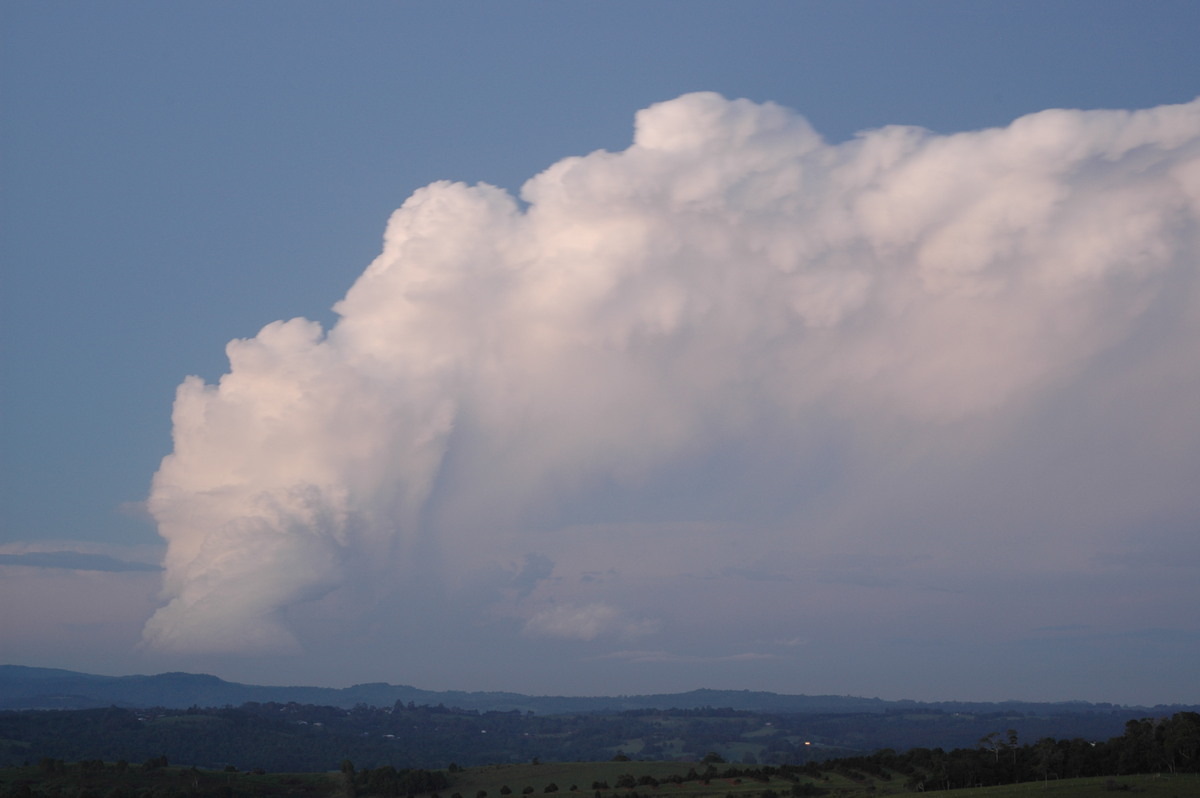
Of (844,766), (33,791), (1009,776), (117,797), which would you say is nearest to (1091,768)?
(1009,776)

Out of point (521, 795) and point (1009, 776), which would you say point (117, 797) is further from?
point (1009, 776)

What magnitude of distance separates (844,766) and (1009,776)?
124 feet

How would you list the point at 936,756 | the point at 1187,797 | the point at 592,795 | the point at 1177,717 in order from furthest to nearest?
the point at 592,795, the point at 936,756, the point at 1177,717, the point at 1187,797

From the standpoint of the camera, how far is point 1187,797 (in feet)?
375

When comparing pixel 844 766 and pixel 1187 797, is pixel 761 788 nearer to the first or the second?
pixel 844 766

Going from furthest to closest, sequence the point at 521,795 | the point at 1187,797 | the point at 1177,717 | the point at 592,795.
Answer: the point at 521,795 < the point at 592,795 < the point at 1177,717 < the point at 1187,797

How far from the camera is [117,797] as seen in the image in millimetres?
199750

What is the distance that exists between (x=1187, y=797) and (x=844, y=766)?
73.4 metres

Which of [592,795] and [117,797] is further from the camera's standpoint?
[117,797]

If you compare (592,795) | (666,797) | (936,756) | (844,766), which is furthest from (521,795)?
(936,756)

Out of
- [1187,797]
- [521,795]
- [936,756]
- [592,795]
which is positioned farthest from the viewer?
[521,795]

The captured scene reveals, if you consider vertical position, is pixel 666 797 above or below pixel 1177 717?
below

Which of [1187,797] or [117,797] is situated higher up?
[1187,797]

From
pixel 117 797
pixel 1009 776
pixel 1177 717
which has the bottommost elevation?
pixel 117 797
